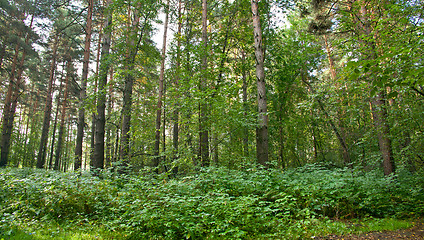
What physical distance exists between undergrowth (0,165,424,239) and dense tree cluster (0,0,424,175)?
1377 millimetres

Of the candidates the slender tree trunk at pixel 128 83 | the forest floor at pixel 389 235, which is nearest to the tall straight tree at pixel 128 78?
the slender tree trunk at pixel 128 83

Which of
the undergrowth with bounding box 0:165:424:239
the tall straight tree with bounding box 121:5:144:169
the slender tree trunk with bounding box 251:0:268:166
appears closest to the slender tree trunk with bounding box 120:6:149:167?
the tall straight tree with bounding box 121:5:144:169

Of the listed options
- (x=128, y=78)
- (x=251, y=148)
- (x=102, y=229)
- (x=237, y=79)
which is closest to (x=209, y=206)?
(x=102, y=229)

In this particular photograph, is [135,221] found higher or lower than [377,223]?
higher

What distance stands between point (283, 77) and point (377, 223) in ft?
28.5

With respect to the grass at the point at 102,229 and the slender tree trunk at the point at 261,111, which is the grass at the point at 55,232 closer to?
the grass at the point at 102,229

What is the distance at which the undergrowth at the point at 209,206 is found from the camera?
12.2ft

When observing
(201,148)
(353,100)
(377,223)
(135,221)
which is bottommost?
Result: (377,223)

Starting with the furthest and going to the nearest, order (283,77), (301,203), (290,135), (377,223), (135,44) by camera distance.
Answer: (290,135), (283,77), (135,44), (301,203), (377,223)

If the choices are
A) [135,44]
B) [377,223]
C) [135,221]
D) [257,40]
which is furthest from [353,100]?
[135,44]

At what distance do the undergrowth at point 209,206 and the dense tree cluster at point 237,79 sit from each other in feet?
4.52

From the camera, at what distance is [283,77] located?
1166 cm

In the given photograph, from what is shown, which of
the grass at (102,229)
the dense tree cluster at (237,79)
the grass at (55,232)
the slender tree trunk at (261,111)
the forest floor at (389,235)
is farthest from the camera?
the slender tree trunk at (261,111)

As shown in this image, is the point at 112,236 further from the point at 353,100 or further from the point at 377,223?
the point at 353,100
